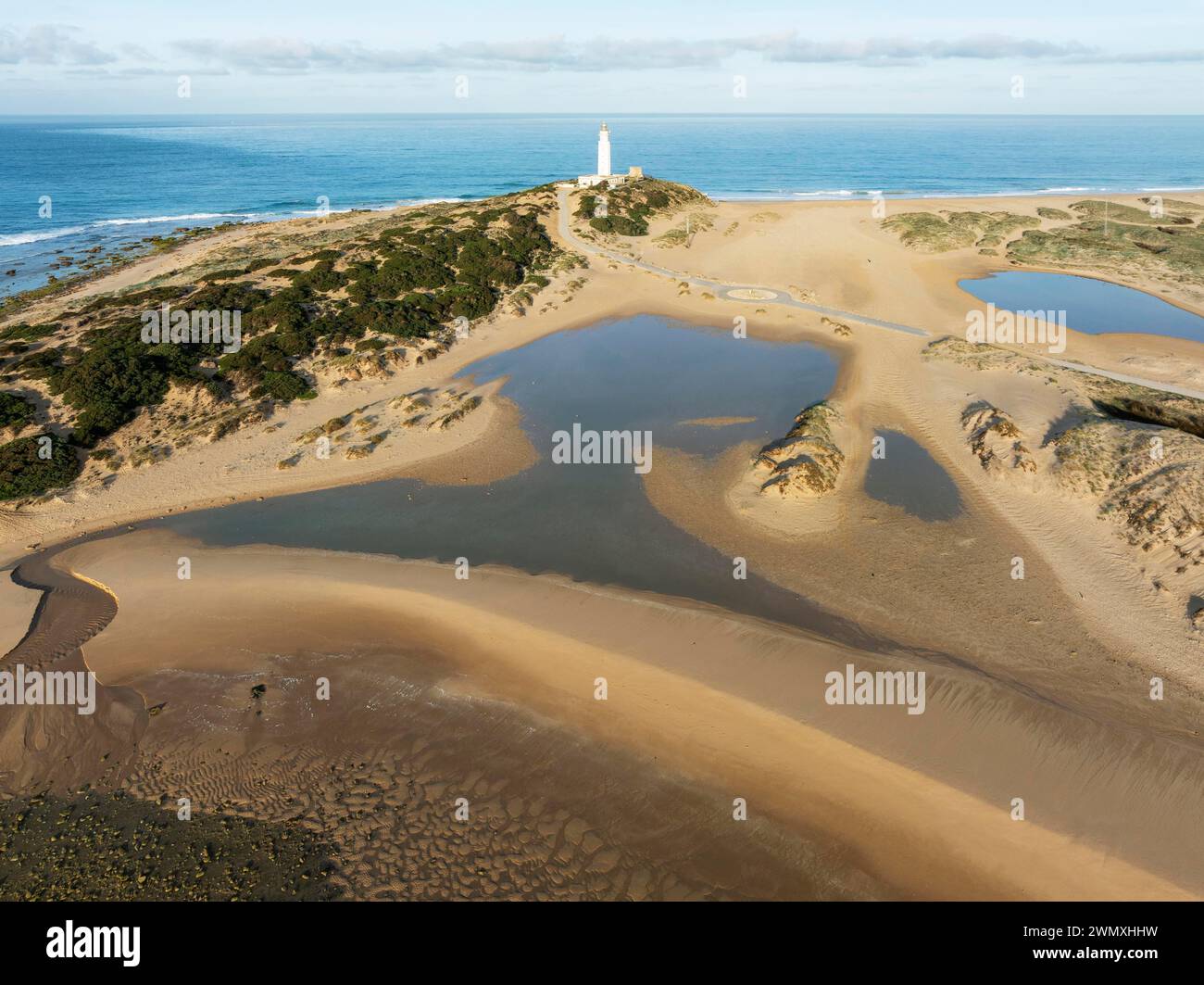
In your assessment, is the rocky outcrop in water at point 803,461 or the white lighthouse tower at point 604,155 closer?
the rocky outcrop in water at point 803,461

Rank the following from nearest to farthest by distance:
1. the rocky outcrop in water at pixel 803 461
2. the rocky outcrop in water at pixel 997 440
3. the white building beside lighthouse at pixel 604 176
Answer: the rocky outcrop in water at pixel 803 461, the rocky outcrop in water at pixel 997 440, the white building beside lighthouse at pixel 604 176

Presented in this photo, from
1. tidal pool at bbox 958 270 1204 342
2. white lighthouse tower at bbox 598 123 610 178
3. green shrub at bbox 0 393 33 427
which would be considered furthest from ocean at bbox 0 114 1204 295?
tidal pool at bbox 958 270 1204 342

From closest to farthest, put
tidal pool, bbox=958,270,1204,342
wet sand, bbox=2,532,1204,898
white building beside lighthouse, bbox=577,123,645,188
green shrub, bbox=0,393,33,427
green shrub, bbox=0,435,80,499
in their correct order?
wet sand, bbox=2,532,1204,898, green shrub, bbox=0,435,80,499, green shrub, bbox=0,393,33,427, tidal pool, bbox=958,270,1204,342, white building beside lighthouse, bbox=577,123,645,188

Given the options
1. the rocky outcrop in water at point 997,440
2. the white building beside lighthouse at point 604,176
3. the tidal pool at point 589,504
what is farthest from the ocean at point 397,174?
the rocky outcrop in water at point 997,440

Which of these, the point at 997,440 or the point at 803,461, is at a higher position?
the point at 997,440

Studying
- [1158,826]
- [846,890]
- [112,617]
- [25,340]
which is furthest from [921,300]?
[25,340]

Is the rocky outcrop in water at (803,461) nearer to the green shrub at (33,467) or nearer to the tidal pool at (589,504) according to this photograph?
the tidal pool at (589,504)

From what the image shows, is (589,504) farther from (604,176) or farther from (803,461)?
(604,176)

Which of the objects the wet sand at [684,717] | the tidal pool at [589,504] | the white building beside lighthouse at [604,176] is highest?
the white building beside lighthouse at [604,176]

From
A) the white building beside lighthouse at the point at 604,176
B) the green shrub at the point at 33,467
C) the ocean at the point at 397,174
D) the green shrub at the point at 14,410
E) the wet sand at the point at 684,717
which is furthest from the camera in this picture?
the ocean at the point at 397,174

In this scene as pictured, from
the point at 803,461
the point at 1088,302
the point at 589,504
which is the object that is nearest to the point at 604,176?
the point at 1088,302

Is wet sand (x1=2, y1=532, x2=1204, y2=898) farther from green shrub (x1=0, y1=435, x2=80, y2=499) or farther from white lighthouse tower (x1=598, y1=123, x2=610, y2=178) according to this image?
white lighthouse tower (x1=598, y1=123, x2=610, y2=178)
